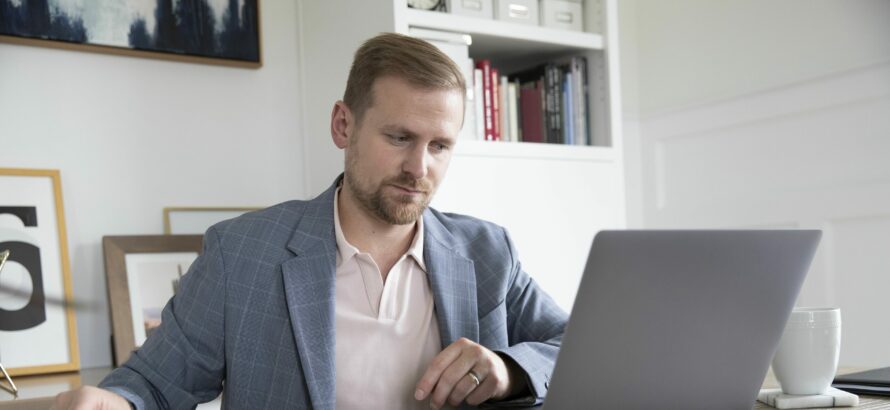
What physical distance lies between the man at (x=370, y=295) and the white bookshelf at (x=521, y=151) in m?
0.83

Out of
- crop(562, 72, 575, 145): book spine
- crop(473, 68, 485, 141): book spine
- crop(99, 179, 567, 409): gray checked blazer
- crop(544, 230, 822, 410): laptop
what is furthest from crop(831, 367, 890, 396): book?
crop(562, 72, 575, 145): book spine

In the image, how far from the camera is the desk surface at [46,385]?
1728 millimetres

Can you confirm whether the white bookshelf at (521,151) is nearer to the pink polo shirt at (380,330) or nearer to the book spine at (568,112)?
the book spine at (568,112)

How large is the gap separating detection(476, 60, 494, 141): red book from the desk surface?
46.0 inches

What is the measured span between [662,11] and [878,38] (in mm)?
911

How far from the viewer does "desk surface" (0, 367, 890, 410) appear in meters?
1.73

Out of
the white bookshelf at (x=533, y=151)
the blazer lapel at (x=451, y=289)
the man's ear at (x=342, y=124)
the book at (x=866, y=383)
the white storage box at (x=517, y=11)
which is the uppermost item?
the white storage box at (x=517, y=11)

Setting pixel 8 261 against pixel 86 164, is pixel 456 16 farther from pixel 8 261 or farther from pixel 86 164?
pixel 8 261

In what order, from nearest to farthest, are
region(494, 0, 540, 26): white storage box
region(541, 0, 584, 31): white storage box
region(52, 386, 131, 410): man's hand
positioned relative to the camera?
region(52, 386, 131, 410): man's hand, region(494, 0, 540, 26): white storage box, region(541, 0, 584, 31): white storage box

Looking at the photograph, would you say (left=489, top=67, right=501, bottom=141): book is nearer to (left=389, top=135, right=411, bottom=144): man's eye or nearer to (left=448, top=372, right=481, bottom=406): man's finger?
(left=389, top=135, right=411, bottom=144): man's eye

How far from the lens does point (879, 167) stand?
8.93 ft

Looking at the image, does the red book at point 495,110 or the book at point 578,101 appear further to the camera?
the book at point 578,101

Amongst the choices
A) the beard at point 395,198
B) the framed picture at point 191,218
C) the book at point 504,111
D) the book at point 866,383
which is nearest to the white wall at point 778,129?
the book at point 504,111

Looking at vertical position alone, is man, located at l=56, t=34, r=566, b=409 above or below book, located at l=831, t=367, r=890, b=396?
above
